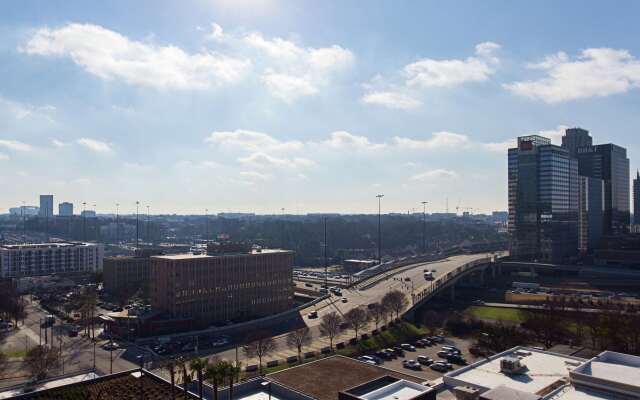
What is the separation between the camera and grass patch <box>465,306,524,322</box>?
95.2 metres

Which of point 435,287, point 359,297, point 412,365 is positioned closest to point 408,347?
point 412,365

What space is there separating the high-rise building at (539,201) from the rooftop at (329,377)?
12665cm

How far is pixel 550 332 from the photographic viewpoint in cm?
7300

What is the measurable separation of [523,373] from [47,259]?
146839 mm

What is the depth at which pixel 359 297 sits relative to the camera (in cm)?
10988

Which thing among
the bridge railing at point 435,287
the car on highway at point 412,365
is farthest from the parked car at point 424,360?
the bridge railing at point 435,287

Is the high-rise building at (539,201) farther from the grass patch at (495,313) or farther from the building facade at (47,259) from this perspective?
the building facade at (47,259)

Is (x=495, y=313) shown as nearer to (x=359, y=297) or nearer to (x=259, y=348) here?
(x=359, y=297)

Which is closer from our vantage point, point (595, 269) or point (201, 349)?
point (201, 349)

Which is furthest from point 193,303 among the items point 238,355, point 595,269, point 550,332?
point 595,269

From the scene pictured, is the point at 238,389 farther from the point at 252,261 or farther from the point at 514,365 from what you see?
the point at 252,261

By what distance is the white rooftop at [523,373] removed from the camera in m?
41.9

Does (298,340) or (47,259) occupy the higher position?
(47,259)

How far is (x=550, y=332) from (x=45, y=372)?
65386mm
